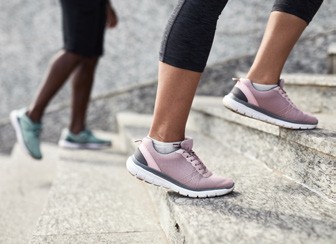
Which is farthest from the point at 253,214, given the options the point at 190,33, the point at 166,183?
the point at 190,33

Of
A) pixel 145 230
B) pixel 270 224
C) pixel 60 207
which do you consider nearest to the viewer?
pixel 270 224

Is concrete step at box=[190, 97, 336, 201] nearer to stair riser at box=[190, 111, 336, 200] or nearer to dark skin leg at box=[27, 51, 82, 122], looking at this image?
stair riser at box=[190, 111, 336, 200]

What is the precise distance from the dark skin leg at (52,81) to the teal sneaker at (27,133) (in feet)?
0.11

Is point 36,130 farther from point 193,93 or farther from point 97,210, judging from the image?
point 193,93

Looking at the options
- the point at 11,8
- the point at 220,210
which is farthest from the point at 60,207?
the point at 11,8

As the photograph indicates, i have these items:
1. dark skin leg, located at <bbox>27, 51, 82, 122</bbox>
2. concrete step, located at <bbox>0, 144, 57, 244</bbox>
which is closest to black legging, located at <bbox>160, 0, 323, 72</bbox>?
concrete step, located at <bbox>0, 144, 57, 244</bbox>

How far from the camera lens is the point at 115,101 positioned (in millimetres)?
3152

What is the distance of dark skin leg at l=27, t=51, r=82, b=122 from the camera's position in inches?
83.6

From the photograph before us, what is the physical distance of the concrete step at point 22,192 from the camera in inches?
58.1

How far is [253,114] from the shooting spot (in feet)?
4.04

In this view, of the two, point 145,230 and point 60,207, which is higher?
point 145,230

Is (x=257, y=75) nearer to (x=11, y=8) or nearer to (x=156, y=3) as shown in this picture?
(x=156, y=3)

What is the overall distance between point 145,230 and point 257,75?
0.59 metres

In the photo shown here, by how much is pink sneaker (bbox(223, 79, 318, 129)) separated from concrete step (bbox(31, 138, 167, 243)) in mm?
451
